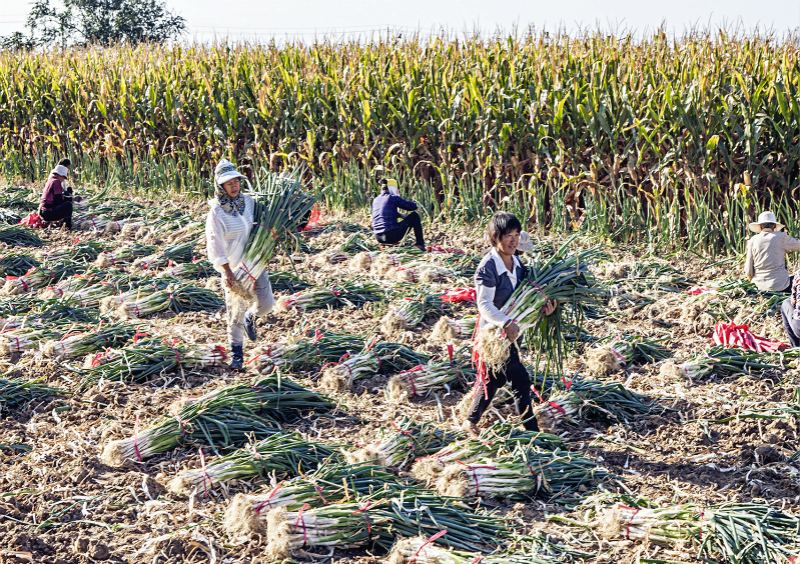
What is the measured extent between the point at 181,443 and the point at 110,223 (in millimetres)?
7576

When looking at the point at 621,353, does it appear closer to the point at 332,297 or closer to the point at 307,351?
the point at 307,351

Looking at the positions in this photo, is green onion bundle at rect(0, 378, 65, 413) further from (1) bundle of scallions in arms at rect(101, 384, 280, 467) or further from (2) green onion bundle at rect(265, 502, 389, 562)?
(2) green onion bundle at rect(265, 502, 389, 562)

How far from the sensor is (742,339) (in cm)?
629

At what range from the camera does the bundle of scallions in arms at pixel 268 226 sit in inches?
240

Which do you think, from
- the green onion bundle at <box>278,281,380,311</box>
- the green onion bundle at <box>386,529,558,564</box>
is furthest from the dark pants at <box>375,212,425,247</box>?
the green onion bundle at <box>386,529,558,564</box>

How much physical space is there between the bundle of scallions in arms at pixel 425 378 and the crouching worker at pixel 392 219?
374 cm

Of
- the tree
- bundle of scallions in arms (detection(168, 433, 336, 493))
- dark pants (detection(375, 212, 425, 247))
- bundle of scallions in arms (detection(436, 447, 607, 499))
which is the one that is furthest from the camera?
the tree

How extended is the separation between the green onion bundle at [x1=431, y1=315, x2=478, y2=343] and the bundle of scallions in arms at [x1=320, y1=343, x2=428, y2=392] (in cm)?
54

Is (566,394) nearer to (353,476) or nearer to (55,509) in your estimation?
(353,476)

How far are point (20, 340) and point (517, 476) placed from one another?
4546 mm

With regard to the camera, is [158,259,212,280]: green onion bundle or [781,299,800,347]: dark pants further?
[158,259,212,280]: green onion bundle

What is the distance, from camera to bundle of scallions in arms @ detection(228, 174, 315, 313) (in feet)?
20.0

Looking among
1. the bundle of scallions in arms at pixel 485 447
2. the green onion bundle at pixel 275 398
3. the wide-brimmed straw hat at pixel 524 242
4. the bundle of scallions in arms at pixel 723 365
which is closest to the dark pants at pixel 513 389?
the bundle of scallions in arms at pixel 485 447

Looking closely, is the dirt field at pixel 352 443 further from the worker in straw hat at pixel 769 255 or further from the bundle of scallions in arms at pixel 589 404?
the worker in straw hat at pixel 769 255
